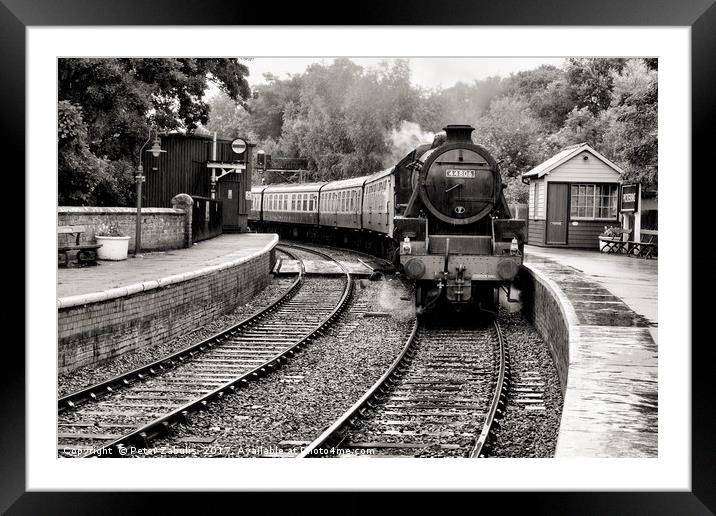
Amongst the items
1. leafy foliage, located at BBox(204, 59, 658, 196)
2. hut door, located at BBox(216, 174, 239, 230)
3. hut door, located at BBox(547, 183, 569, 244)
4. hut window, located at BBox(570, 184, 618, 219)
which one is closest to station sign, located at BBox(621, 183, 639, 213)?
leafy foliage, located at BBox(204, 59, 658, 196)

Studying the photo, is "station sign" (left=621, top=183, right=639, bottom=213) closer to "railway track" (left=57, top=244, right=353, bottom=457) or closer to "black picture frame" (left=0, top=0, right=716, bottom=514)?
"railway track" (left=57, top=244, right=353, bottom=457)

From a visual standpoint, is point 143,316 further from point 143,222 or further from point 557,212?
point 557,212

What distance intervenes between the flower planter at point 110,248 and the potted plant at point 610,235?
9.43m

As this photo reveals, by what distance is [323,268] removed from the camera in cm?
1833

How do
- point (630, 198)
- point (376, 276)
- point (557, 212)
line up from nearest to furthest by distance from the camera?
point (630, 198) < point (376, 276) < point (557, 212)

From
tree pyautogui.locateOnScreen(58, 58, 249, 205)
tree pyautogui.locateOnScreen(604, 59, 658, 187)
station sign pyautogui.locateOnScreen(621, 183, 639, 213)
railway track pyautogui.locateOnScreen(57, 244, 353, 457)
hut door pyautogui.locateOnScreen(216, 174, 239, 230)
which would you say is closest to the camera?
railway track pyautogui.locateOnScreen(57, 244, 353, 457)

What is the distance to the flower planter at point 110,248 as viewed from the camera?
40.8ft

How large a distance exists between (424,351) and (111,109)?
6.44 m

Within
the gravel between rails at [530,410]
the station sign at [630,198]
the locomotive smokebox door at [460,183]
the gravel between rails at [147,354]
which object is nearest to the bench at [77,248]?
the gravel between rails at [147,354]

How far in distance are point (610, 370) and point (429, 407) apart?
166cm

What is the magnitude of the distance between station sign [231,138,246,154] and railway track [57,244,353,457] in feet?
25.1

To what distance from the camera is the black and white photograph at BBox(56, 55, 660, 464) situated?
20.1ft
